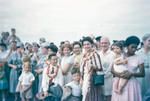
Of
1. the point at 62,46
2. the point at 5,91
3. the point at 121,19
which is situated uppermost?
the point at 121,19

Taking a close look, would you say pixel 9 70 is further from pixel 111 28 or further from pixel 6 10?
pixel 111 28

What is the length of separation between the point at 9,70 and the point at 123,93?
200 centimetres

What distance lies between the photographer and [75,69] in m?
5.38

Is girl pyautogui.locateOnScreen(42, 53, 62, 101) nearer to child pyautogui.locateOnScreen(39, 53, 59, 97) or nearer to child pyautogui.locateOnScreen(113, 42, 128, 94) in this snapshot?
child pyautogui.locateOnScreen(39, 53, 59, 97)

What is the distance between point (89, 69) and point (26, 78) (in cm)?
112

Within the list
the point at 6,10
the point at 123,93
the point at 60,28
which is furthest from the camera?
the point at 6,10

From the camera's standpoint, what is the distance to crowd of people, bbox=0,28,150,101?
4.96 metres

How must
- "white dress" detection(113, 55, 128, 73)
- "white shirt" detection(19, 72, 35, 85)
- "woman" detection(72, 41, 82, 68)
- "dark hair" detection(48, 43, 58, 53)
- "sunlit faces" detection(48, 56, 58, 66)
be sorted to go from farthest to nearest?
"white shirt" detection(19, 72, 35, 85)
"dark hair" detection(48, 43, 58, 53)
"sunlit faces" detection(48, 56, 58, 66)
"woman" detection(72, 41, 82, 68)
"white dress" detection(113, 55, 128, 73)

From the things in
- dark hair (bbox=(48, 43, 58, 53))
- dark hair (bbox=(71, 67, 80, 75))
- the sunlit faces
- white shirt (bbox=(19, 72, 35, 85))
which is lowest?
white shirt (bbox=(19, 72, 35, 85))

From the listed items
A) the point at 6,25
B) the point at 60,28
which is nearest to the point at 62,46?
the point at 60,28

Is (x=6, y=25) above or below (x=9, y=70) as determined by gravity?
above

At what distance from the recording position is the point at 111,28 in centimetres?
547

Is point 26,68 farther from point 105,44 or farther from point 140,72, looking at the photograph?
point 140,72

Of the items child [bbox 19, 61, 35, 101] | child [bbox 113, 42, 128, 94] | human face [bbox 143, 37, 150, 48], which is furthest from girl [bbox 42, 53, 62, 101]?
human face [bbox 143, 37, 150, 48]
